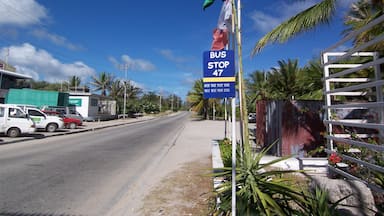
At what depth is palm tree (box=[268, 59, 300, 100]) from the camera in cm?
2569

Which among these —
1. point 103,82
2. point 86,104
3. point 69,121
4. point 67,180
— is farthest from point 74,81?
point 67,180

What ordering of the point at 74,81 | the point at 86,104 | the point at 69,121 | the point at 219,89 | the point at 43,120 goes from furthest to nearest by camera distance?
the point at 74,81 < the point at 86,104 < the point at 69,121 < the point at 43,120 < the point at 219,89

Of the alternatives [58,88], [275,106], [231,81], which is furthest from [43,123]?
[58,88]

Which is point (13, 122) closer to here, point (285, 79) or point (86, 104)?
point (86, 104)

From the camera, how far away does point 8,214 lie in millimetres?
4449

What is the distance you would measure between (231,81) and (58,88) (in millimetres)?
86120

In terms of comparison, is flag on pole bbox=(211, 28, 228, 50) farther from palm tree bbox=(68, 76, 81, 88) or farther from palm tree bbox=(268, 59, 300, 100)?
palm tree bbox=(68, 76, 81, 88)

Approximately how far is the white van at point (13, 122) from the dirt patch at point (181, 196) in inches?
509

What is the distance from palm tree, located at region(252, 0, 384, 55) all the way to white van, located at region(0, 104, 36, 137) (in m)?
15.6

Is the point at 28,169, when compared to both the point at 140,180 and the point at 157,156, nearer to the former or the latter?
the point at 140,180

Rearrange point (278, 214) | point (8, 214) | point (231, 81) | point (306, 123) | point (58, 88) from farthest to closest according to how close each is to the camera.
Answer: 1. point (58, 88)
2. point (306, 123)
3. point (8, 214)
4. point (231, 81)
5. point (278, 214)

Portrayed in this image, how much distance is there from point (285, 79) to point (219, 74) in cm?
2411

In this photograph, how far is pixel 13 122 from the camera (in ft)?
51.9

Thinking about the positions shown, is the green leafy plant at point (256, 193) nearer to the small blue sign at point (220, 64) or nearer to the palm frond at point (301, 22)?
the small blue sign at point (220, 64)
